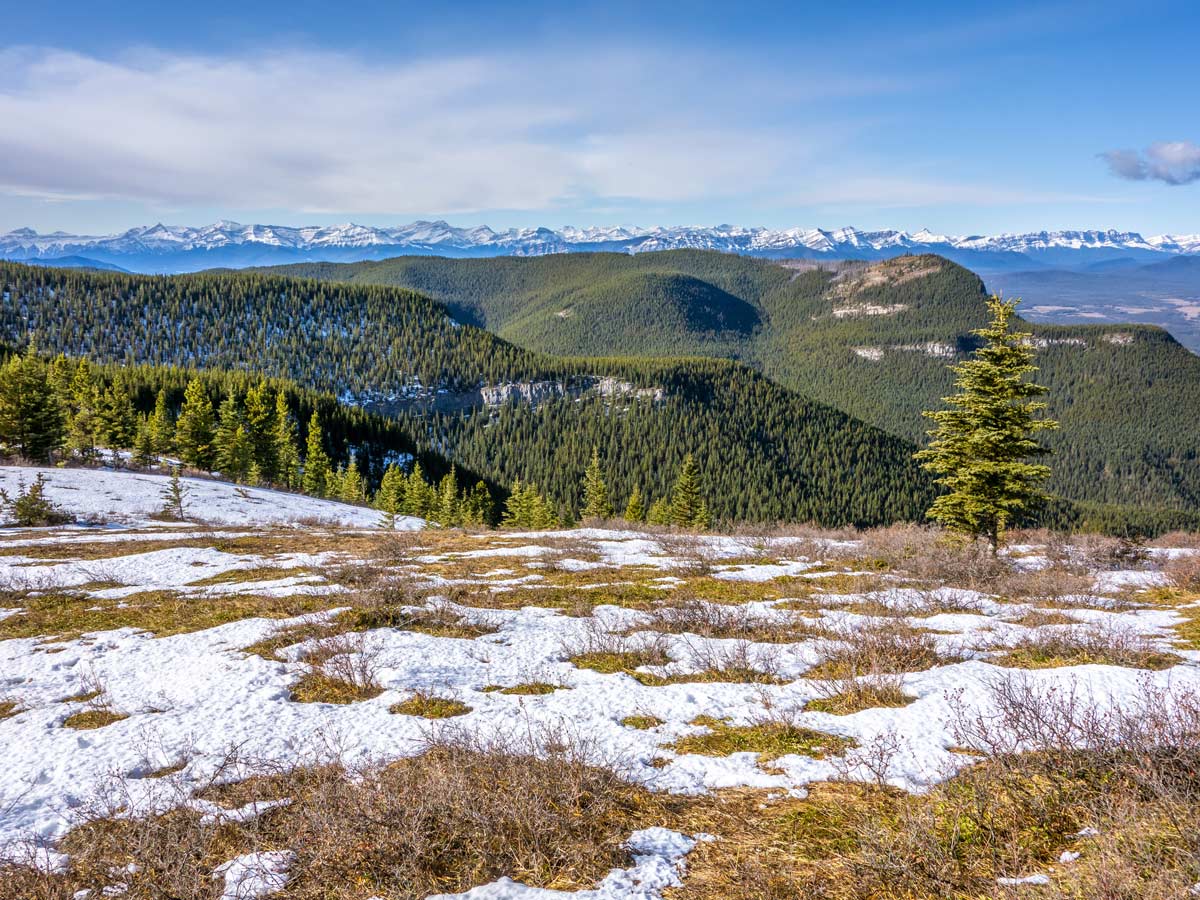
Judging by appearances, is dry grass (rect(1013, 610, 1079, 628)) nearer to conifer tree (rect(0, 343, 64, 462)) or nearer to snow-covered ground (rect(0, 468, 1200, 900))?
snow-covered ground (rect(0, 468, 1200, 900))

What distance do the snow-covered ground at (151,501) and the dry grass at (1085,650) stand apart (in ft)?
125

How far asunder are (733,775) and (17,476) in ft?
177

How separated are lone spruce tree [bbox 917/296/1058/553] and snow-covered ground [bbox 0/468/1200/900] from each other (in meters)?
5.34

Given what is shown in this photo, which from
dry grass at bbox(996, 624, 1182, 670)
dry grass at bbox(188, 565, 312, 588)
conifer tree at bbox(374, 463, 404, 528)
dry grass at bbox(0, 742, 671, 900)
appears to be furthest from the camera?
conifer tree at bbox(374, 463, 404, 528)

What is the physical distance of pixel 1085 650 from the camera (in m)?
8.82

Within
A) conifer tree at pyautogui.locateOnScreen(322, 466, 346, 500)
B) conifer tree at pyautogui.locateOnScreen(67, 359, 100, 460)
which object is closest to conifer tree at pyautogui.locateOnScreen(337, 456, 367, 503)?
conifer tree at pyautogui.locateOnScreen(322, 466, 346, 500)

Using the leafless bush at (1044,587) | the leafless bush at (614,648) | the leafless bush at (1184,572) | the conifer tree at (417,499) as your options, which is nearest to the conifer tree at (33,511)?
the leafless bush at (614,648)

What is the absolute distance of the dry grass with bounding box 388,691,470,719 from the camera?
24.7ft

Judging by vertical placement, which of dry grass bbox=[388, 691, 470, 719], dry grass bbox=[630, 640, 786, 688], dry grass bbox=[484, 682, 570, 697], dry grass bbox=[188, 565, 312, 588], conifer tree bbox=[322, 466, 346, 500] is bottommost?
conifer tree bbox=[322, 466, 346, 500]

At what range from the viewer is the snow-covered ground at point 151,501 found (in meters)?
35.3

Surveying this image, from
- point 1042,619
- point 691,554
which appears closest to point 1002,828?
point 1042,619

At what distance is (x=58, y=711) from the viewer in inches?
306

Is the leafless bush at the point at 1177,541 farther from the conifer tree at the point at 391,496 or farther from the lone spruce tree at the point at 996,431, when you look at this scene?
the conifer tree at the point at 391,496

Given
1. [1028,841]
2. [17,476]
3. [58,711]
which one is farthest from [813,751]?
[17,476]
